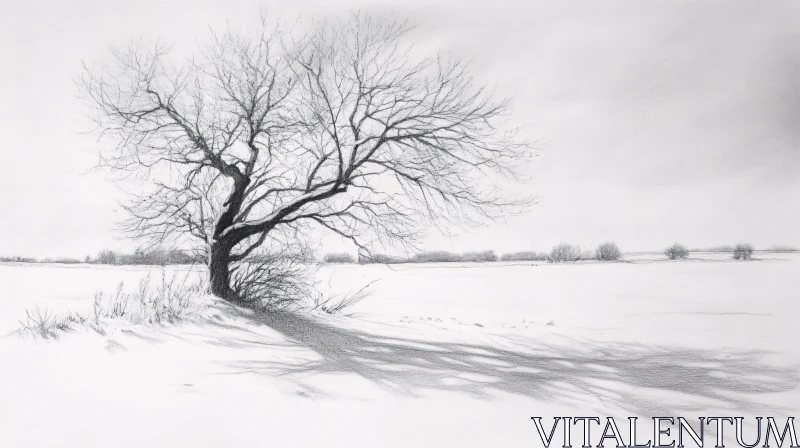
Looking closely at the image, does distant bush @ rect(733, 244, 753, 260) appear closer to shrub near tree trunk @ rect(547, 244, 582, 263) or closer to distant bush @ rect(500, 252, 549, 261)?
shrub near tree trunk @ rect(547, 244, 582, 263)

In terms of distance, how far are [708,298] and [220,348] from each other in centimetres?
245

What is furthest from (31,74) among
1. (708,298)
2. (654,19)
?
(708,298)

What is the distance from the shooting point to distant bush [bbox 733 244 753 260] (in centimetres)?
247

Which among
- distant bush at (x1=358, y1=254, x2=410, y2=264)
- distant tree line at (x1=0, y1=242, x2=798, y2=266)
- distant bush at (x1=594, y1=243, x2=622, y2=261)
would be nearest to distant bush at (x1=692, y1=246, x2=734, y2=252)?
distant tree line at (x1=0, y1=242, x2=798, y2=266)

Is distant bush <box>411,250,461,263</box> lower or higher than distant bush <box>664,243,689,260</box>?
lower

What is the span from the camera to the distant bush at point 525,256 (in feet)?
8.41

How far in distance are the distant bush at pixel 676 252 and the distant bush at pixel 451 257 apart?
0.82 m

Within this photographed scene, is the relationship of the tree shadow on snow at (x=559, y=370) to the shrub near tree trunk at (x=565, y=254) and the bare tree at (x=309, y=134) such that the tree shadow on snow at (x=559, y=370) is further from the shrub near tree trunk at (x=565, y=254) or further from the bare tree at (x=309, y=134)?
the bare tree at (x=309, y=134)

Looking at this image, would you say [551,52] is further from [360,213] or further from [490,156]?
[360,213]

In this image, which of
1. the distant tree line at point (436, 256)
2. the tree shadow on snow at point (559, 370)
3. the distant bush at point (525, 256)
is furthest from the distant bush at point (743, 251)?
the distant bush at point (525, 256)

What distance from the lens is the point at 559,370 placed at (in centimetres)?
262

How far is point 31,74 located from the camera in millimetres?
3020

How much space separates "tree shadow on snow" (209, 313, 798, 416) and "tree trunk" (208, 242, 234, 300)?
0.88 m

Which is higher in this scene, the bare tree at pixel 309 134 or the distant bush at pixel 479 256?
the bare tree at pixel 309 134
